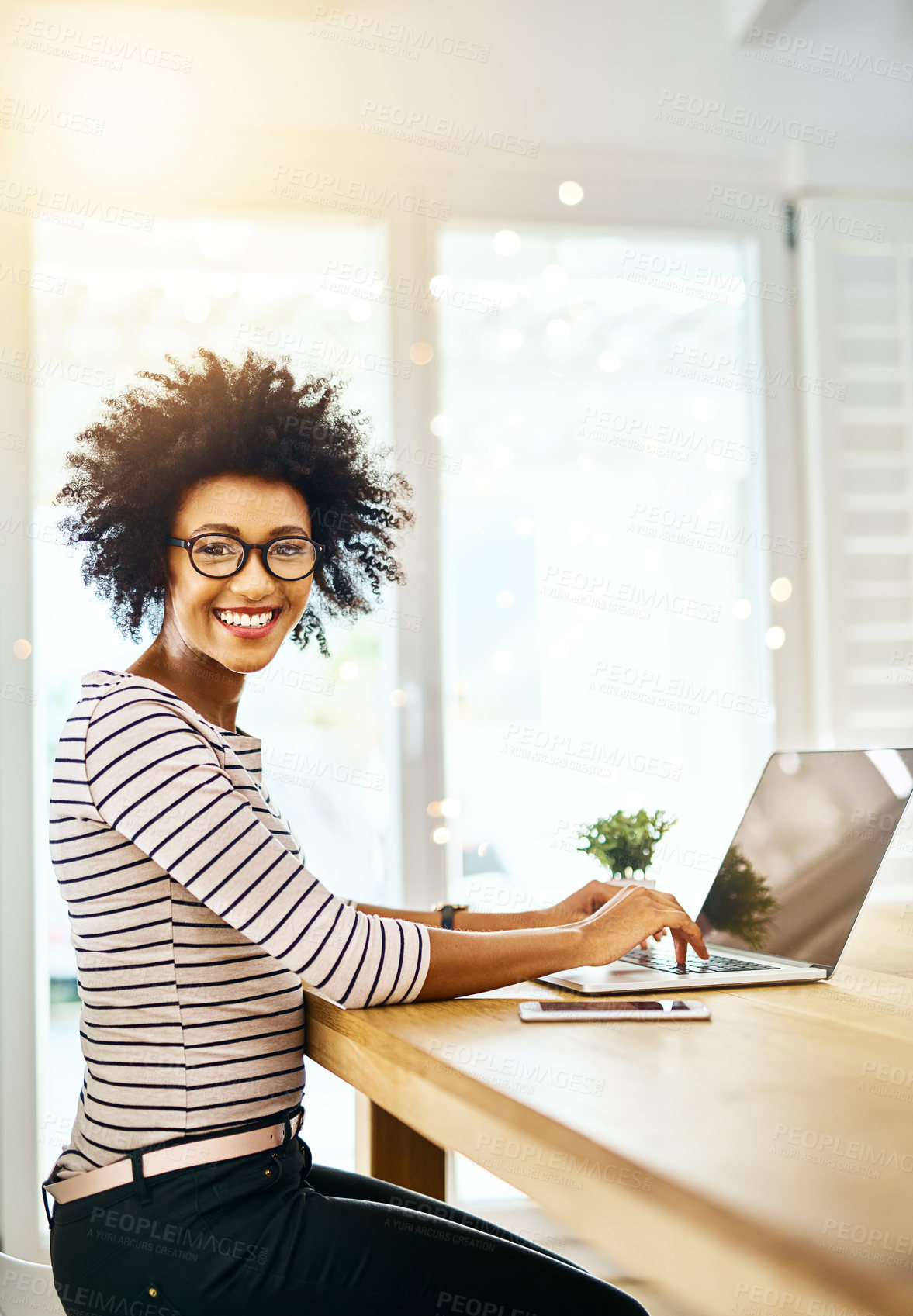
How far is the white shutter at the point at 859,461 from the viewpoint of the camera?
2.58 metres

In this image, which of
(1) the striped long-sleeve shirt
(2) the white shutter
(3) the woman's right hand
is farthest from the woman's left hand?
(2) the white shutter

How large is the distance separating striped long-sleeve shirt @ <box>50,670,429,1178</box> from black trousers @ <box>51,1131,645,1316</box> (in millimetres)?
57

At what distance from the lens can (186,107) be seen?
243 cm

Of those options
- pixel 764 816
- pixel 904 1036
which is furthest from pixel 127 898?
pixel 764 816

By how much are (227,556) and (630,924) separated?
0.63 m

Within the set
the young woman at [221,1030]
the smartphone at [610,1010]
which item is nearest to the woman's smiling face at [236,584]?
the young woman at [221,1030]

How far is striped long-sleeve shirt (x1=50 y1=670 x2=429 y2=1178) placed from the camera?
3.41 feet

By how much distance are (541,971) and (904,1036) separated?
0.34 m

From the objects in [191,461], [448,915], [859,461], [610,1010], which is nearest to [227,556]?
[191,461]

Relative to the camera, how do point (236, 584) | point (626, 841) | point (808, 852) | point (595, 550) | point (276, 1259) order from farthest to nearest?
point (595, 550) → point (626, 841) → point (808, 852) → point (236, 584) → point (276, 1259)

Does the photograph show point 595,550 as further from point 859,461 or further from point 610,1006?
point 610,1006

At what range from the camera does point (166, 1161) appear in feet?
3.39

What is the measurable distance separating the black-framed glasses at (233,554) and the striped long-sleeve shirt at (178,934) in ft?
0.74

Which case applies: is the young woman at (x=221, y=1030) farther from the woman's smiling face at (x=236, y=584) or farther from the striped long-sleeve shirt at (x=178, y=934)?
the woman's smiling face at (x=236, y=584)
